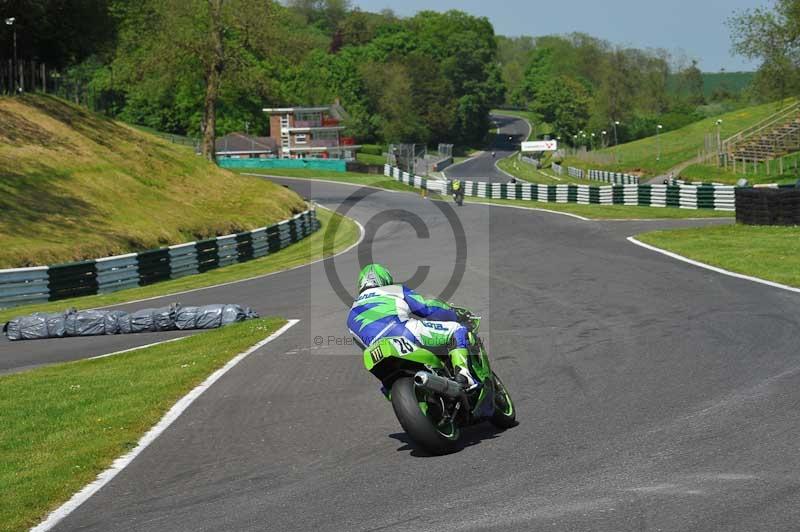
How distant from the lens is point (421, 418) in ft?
27.3

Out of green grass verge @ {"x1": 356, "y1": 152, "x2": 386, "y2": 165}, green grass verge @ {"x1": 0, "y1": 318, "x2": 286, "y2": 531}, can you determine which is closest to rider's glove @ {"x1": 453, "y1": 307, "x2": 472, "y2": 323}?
green grass verge @ {"x1": 0, "y1": 318, "x2": 286, "y2": 531}

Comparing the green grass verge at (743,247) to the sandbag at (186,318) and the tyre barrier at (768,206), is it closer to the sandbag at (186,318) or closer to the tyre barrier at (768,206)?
the tyre barrier at (768,206)

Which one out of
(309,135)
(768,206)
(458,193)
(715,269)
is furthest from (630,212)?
(309,135)

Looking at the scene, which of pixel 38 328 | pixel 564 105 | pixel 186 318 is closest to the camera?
pixel 186 318

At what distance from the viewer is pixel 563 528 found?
6270mm

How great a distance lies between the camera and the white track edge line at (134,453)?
24.8 ft

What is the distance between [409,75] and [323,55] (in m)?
15.7

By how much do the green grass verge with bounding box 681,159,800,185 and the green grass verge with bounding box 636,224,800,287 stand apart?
1207 inches

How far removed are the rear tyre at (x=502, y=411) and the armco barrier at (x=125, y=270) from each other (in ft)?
66.6

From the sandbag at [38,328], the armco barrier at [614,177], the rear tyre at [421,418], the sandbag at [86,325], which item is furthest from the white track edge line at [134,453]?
the armco barrier at [614,177]

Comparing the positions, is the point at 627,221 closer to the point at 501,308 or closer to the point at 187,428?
the point at 501,308

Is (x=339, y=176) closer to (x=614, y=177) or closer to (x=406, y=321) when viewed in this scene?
(x=614, y=177)

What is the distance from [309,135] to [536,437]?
133m

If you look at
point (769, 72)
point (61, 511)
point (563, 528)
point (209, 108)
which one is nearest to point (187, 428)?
point (61, 511)
